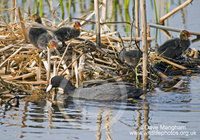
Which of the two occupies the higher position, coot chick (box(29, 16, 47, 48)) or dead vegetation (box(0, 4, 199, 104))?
coot chick (box(29, 16, 47, 48))

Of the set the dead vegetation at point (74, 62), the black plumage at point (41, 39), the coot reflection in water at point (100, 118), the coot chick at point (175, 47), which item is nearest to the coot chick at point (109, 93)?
the coot reflection in water at point (100, 118)

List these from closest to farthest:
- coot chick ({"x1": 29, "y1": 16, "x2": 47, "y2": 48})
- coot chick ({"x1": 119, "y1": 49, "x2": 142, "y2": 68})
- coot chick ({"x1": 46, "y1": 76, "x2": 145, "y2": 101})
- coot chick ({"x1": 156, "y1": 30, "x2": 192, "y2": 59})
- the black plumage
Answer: coot chick ({"x1": 46, "y1": 76, "x2": 145, "y2": 101}) → the black plumage → coot chick ({"x1": 119, "y1": 49, "x2": 142, "y2": 68}) → coot chick ({"x1": 29, "y1": 16, "x2": 47, "y2": 48}) → coot chick ({"x1": 156, "y1": 30, "x2": 192, "y2": 59})

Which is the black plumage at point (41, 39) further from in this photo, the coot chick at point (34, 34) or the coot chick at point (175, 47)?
the coot chick at point (175, 47)

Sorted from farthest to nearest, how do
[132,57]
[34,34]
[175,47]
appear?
[175,47], [34,34], [132,57]

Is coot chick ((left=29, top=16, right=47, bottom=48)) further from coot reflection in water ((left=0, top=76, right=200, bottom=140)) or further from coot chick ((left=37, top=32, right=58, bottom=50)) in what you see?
coot reflection in water ((left=0, top=76, right=200, bottom=140))

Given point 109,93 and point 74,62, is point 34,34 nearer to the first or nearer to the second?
point 74,62

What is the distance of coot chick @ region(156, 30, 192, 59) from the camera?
7.64 metres

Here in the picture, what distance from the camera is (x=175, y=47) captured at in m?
7.69

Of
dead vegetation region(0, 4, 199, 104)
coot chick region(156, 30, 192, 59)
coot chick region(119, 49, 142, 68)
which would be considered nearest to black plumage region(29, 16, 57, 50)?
dead vegetation region(0, 4, 199, 104)

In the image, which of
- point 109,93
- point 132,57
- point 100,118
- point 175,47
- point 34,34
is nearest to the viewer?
point 100,118

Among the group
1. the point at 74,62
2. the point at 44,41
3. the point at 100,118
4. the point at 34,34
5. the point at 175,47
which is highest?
the point at 34,34

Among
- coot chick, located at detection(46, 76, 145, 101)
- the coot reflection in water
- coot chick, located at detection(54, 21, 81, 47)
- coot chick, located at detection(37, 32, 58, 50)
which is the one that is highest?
coot chick, located at detection(54, 21, 81, 47)

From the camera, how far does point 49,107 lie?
5422 millimetres

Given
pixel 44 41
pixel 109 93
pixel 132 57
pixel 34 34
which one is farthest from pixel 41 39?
pixel 109 93
